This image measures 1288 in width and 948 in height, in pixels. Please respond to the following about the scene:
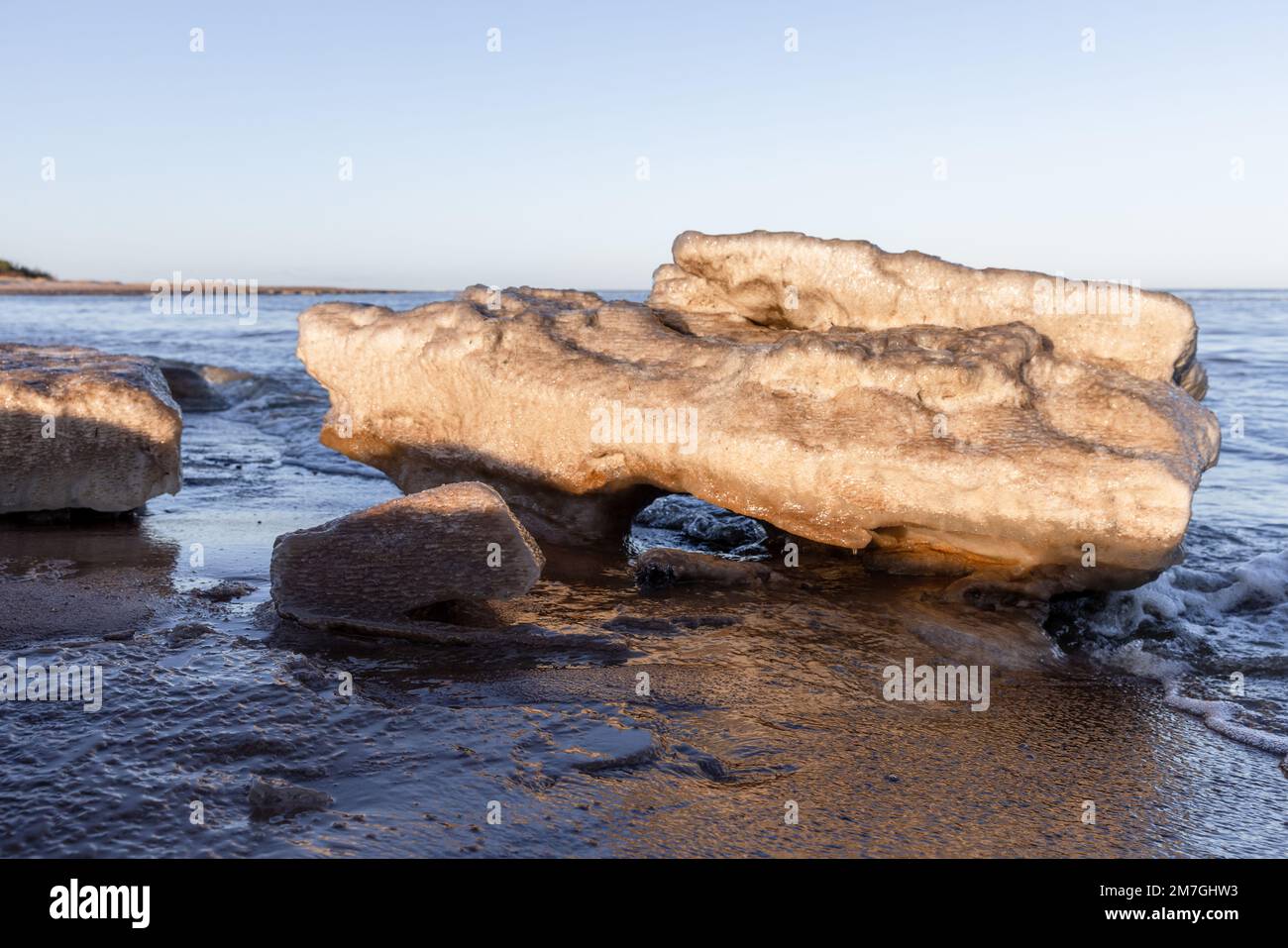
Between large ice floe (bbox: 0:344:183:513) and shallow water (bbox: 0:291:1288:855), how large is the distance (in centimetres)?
42

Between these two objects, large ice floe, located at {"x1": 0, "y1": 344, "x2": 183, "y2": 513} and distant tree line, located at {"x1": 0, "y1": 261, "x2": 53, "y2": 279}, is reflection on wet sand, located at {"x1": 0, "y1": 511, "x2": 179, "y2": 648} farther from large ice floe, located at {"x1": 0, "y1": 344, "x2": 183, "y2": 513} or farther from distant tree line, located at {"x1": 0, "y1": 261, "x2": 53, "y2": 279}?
distant tree line, located at {"x1": 0, "y1": 261, "x2": 53, "y2": 279}

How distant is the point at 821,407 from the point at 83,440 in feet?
Answer: 18.9

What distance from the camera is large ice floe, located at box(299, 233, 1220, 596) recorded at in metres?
6.38

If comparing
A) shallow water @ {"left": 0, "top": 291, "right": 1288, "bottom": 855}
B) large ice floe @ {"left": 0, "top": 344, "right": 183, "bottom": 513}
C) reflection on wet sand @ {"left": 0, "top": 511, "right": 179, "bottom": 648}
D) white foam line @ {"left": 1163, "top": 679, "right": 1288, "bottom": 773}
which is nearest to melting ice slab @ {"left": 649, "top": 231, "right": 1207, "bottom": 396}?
shallow water @ {"left": 0, "top": 291, "right": 1288, "bottom": 855}

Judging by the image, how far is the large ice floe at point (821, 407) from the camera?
6.38 meters

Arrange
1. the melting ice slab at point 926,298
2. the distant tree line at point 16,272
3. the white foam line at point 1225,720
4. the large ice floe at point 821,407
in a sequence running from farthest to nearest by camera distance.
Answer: the distant tree line at point 16,272, the melting ice slab at point 926,298, the large ice floe at point 821,407, the white foam line at point 1225,720

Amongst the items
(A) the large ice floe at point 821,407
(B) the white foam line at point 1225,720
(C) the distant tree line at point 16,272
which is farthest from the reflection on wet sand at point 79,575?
(C) the distant tree line at point 16,272

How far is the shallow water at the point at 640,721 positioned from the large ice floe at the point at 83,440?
0.42 m

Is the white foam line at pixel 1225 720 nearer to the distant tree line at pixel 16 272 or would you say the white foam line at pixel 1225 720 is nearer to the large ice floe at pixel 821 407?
the large ice floe at pixel 821 407

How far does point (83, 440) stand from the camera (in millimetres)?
8375

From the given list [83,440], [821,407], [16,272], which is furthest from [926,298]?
[16,272]

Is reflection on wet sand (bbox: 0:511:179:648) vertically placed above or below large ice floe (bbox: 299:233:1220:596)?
below

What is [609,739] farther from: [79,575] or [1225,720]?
[79,575]
